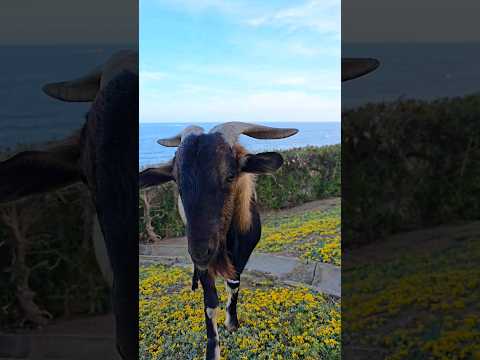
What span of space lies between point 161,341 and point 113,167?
4.47 feet

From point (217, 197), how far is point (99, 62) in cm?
168

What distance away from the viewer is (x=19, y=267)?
18.3 feet

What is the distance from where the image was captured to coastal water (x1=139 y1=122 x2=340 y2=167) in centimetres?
455

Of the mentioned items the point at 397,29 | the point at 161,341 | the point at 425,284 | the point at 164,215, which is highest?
the point at 397,29

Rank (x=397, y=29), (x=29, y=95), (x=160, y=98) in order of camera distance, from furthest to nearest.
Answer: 1. (x=29, y=95)
2. (x=397, y=29)
3. (x=160, y=98)

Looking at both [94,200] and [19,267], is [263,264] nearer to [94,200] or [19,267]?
[94,200]

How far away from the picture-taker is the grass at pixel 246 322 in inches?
179

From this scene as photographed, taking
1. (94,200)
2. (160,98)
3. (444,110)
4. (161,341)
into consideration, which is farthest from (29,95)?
(444,110)

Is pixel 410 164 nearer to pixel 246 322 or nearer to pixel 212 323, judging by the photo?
pixel 246 322

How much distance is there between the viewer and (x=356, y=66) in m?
5.10

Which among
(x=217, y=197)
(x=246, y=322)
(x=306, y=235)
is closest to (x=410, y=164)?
(x=306, y=235)

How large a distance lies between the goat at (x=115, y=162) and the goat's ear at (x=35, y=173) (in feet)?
0.03

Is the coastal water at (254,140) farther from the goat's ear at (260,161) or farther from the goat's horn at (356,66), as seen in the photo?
the goat's horn at (356,66)

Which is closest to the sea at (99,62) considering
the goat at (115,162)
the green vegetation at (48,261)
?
the goat at (115,162)
